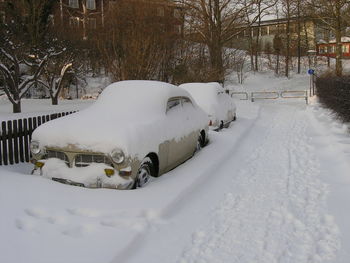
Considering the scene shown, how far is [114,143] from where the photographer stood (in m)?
5.68

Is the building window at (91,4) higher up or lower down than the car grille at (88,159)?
higher up

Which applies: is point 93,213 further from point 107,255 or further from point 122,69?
point 122,69

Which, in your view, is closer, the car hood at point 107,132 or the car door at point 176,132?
the car hood at point 107,132

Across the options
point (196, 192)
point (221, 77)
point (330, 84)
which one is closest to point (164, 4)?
point (221, 77)

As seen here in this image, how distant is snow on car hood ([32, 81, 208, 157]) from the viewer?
580 cm

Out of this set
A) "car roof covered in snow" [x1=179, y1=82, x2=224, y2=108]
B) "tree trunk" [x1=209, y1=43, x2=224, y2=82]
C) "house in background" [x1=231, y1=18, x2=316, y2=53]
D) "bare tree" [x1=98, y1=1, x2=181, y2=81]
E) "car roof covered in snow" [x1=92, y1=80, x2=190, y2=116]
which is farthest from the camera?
"house in background" [x1=231, y1=18, x2=316, y2=53]

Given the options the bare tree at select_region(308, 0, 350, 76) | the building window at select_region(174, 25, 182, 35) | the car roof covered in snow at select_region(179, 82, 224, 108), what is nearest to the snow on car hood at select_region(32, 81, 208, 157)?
the car roof covered in snow at select_region(179, 82, 224, 108)

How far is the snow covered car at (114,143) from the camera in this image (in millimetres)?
5734

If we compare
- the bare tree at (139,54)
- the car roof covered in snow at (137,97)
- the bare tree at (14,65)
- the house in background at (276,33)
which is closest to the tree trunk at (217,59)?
the bare tree at (139,54)

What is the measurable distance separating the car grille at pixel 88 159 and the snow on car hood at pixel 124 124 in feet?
0.45

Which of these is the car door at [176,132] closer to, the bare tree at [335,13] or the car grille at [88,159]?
the car grille at [88,159]

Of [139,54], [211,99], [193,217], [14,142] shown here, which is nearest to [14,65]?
[139,54]

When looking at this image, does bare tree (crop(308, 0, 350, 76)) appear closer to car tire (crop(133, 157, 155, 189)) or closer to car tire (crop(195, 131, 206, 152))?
car tire (crop(195, 131, 206, 152))

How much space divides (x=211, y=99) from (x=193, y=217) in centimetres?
736
